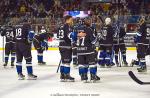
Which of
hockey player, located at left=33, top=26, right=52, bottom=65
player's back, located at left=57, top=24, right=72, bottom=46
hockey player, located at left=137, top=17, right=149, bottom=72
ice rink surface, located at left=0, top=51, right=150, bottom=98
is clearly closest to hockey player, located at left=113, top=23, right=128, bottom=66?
ice rink surface, located at left=0, top=51, right=150, bottom=98

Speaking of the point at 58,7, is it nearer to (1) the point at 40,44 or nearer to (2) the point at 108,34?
(1) the point at 40,44

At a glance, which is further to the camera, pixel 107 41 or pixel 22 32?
pixel 107 41

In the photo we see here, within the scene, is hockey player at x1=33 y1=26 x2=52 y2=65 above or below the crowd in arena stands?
below

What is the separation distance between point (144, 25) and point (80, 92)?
366 cm

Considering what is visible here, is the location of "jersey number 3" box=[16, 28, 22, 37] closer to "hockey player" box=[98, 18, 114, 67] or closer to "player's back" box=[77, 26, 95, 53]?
"player's back" box=[77, 26, 95, 53]

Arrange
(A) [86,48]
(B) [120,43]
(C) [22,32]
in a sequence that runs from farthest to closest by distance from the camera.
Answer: (B) [120,43] < (C) [22,32] < (A) [86,48]

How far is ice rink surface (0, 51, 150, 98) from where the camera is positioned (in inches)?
348

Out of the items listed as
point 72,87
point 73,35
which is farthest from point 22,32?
point 72,87

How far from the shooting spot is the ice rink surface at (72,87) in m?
8.83

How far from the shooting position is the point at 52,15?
24.5m

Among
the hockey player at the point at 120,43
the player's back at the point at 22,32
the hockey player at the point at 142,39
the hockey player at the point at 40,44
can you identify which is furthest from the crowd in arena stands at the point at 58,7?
the player's back at the point at 22,32

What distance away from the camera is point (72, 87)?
989 cm

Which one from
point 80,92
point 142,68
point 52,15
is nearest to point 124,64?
point 142,68

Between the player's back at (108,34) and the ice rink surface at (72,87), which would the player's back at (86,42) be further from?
the player's back at (108,34)
